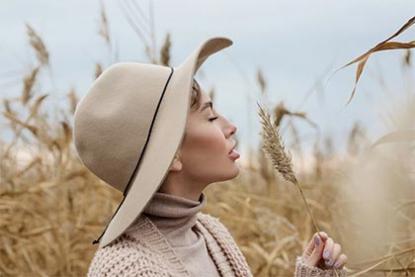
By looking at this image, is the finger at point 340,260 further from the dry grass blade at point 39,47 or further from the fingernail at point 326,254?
the dry grass blade at point 39,47

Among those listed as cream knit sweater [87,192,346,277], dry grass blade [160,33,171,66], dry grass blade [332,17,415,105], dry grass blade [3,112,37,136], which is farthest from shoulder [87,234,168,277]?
dry grass blade [3,112,37,136]

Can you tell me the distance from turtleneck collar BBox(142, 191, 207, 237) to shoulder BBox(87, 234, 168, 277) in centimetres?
5

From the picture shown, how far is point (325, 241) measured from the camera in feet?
6.44

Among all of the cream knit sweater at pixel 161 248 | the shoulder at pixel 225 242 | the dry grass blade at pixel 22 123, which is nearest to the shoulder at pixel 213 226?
the shoulder at pixel 225 242

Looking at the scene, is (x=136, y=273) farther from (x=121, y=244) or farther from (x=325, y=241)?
(x=325, y=241)

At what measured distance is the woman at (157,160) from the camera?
1.91m

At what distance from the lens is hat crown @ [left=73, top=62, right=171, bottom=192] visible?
6.42 ft

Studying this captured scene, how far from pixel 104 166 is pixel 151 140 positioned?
10 cm

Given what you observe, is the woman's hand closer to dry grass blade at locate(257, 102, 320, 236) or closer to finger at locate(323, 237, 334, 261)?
finger at locate(323, 237, 334, 261)

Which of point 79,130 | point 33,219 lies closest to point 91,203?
point 33,219

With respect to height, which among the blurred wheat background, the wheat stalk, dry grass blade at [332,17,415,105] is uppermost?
dry grass blade at [332,17,415,105]

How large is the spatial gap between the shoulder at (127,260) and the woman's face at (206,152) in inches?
6.0

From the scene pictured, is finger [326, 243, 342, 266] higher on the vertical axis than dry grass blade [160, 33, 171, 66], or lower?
lower

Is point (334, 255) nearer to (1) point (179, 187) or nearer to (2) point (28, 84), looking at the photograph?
(1) point (179, 187)
